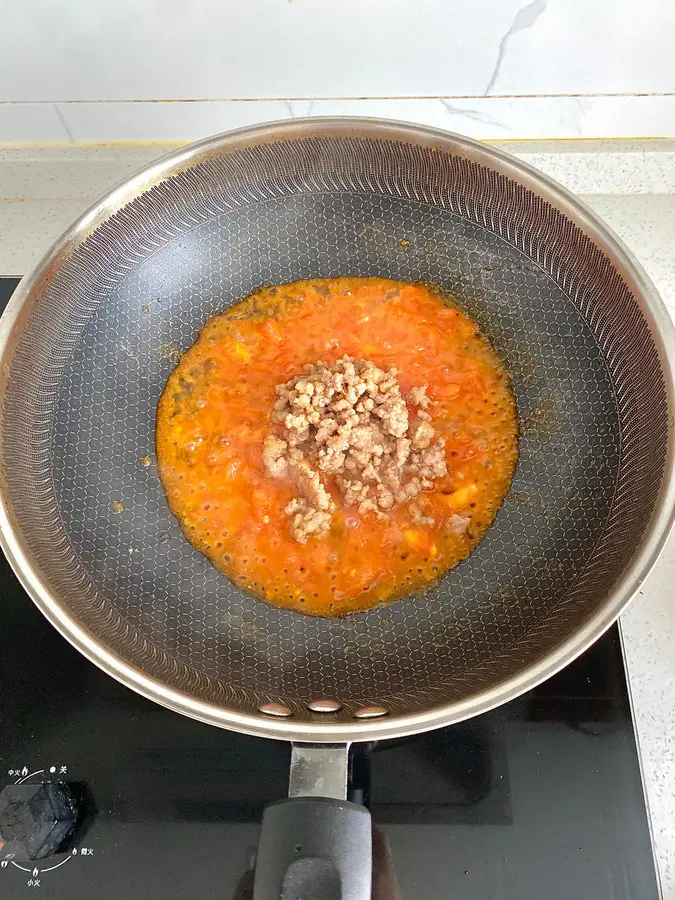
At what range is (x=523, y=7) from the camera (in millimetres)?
816

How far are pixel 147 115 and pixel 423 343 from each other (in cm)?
55

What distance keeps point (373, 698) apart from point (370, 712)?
0.19 feet

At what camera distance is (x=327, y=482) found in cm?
90

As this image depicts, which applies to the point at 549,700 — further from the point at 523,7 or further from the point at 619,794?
the point at 523,7

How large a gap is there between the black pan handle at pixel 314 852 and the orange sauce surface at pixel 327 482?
279mm

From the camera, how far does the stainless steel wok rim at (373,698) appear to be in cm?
66

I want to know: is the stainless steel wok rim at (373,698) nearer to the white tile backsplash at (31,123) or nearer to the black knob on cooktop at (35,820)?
the black knob on cooktop at (35,820)

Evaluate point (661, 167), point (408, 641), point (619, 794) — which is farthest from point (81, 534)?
point (661, 167)

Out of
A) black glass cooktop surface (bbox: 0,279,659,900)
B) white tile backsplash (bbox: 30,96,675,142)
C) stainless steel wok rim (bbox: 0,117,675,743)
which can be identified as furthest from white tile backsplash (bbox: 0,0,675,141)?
black glass cooktop surface (bbox: 0,279,659,900)

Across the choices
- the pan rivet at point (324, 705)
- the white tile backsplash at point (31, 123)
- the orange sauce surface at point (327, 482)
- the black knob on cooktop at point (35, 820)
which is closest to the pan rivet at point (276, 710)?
the pan rivet at point (324, 705)

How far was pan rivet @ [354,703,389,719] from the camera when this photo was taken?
2.36ft

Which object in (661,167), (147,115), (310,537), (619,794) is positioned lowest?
(619,794)

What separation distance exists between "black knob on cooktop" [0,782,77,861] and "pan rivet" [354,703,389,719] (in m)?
0.35

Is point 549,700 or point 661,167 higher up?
point 661,167
